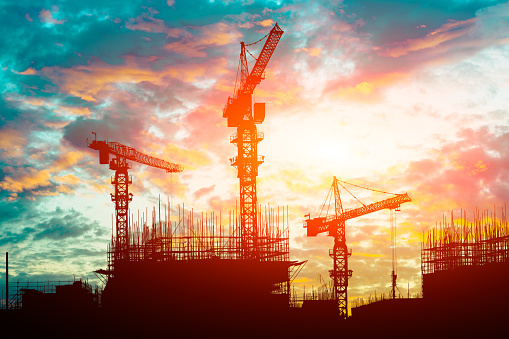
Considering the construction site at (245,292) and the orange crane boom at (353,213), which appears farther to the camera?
the orange crane boom at (353,213)

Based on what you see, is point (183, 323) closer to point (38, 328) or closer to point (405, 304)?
point (38, 328)

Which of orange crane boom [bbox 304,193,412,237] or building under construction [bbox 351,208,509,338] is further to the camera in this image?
orange crane boom [bbox 304,193,412,237]

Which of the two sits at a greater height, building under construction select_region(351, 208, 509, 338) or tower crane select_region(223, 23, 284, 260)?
tower crane select_region(223, 23, 284, 260)

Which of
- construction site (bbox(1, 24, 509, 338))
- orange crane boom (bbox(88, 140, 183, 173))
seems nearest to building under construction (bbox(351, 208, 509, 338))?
construction site (bbox(1, 24, 509, 338))

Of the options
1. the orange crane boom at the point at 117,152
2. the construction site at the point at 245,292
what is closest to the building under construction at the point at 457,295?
the construction site at the point at 245,292

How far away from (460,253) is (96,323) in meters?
43.0

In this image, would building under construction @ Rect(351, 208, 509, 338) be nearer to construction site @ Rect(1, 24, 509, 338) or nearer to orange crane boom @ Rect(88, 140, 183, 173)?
construction site @ Rect(1, 24, 509, 338)

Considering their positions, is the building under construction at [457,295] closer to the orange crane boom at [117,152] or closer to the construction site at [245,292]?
Result: the construction site at [245,292]

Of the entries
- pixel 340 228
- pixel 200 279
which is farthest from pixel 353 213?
pixel 200 279

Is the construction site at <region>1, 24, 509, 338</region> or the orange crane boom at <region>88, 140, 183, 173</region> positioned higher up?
the orange crane boom at <region>88, 140, 183, 173</region>

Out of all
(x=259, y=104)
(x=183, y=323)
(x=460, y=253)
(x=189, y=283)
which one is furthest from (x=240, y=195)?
(x=460, y=253)

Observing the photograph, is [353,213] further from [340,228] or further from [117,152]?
[117,152]

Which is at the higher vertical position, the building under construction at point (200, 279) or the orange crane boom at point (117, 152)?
the orange crane boom at point (117, 152)

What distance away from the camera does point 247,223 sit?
73938mm
